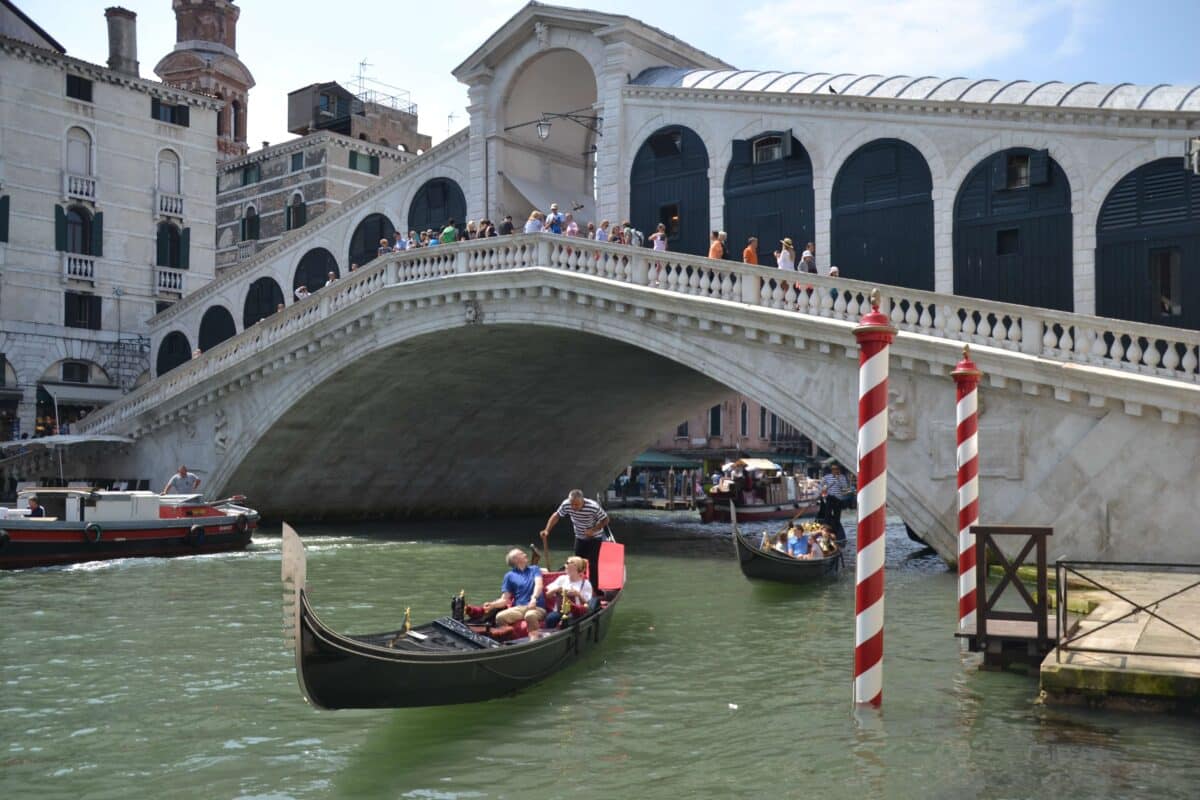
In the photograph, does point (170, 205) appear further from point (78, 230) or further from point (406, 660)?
point (406, 660)

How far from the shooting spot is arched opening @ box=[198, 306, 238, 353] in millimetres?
27312

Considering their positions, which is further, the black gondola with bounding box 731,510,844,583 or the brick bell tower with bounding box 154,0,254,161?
the brick bell tower with bounding box 154,0,254,161

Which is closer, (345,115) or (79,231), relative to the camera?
(79,231)

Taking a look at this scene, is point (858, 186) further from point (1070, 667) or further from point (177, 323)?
point (177, 323)

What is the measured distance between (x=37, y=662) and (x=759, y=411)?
36823mm

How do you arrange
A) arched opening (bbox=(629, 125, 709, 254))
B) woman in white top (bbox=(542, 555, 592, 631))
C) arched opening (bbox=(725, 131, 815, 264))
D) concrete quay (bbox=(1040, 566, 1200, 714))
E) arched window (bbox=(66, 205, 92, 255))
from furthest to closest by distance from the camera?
arched window (bbox=(66, 205, 92, 255))
arched opening (bbox=(629, 125, 709, 254))
arched opening (bbox=(725, 131, 815, 264))
woman in white top (bbox=(542, 555, 592, 631))
concrete quay (bbox=(1040, 566, 1200, 714))

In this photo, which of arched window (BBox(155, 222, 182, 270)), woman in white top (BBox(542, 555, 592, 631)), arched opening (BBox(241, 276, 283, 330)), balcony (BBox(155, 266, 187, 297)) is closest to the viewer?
woman in white top (BBox(542, 555, 592, 631))

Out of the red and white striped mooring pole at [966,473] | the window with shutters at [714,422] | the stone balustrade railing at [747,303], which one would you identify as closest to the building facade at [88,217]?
the stone balustrade railing at [747,303]

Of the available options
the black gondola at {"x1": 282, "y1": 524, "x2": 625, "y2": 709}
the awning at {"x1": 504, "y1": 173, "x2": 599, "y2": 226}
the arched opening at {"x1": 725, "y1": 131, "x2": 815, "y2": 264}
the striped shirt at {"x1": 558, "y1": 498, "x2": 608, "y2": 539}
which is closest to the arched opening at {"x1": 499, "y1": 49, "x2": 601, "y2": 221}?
the awning at {"x1": 504, "y1": 173, "x2": 599, "y2": 226}

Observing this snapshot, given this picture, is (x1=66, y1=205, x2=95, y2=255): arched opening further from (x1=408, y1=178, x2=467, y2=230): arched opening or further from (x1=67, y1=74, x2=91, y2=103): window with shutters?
(x1=408, y1=178, x2=467, y2=230): arched opening

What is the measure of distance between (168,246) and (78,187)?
2759 mm

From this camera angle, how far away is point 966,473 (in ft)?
29.5

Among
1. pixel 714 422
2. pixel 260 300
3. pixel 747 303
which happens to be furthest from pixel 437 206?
pixel 714 422

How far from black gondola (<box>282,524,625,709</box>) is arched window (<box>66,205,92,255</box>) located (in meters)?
22.3
